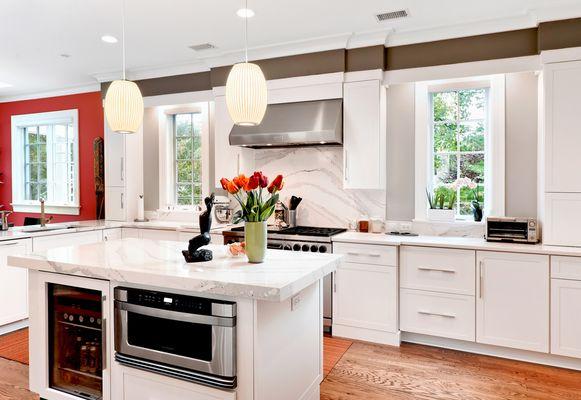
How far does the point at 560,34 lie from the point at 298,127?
7.59ft

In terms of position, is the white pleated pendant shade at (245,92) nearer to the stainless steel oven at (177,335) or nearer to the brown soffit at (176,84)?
the stainless steel oven at (177,335)

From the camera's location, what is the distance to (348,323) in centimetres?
367

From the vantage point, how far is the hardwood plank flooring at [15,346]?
10.7 feet

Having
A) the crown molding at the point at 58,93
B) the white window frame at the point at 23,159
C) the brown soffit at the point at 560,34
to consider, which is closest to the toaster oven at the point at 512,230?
the brown soffit at the point at 560,34

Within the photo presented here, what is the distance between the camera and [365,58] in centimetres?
392

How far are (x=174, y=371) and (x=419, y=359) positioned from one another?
2118 millimetres

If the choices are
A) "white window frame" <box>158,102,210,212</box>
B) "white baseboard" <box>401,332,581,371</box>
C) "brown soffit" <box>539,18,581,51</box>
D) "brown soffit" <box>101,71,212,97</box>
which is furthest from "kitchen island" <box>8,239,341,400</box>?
"brown soffit" <box>101,71,212,97</box>

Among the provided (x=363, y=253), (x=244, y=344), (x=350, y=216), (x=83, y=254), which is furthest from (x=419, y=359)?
(x=83, y=254)

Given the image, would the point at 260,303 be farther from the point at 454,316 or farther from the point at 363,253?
the point at 454,316

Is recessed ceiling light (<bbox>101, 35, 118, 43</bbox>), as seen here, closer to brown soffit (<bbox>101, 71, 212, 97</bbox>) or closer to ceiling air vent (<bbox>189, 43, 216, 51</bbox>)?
ceiling air vent (<bbox>189, 43, 216, 51</bbox>)

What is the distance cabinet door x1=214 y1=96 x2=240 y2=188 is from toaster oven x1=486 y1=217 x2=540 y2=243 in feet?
8.65

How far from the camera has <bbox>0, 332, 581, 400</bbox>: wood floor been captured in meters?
2.70

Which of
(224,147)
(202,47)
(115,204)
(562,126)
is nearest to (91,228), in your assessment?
(115,204)

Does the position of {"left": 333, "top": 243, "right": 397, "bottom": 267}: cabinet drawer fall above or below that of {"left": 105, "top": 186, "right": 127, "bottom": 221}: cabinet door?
below
